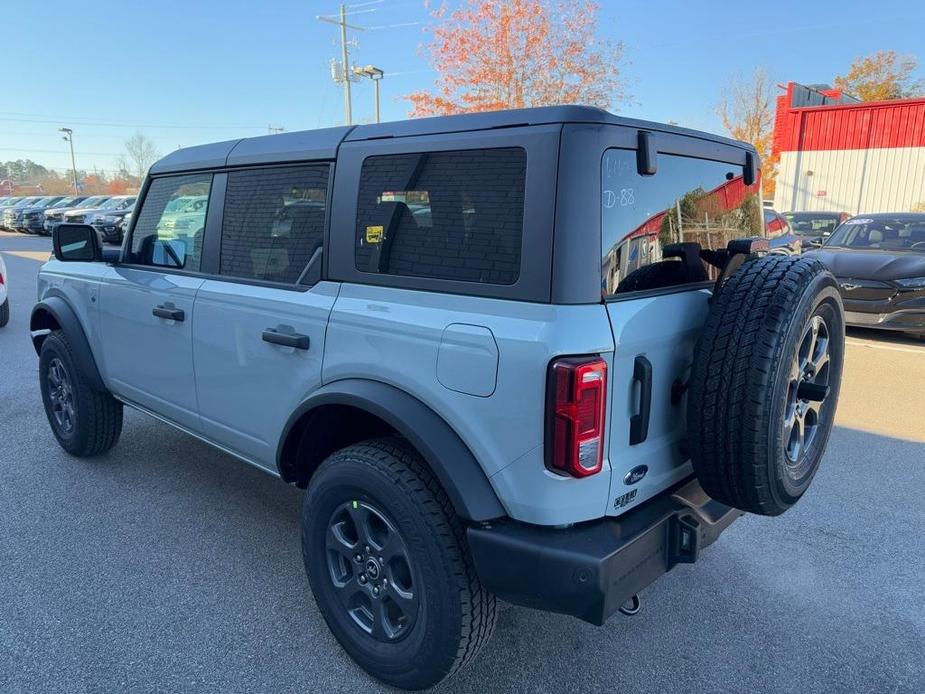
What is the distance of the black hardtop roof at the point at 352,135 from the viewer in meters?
1.98

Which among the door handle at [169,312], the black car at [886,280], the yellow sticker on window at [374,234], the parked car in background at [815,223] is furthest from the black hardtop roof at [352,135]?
the parked car in background at [815,223]

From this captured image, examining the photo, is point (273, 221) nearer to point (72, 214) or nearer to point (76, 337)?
point (76, 337)

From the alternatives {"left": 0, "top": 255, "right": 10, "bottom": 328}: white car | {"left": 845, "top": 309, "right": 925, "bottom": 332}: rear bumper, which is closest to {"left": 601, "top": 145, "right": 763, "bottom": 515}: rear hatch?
{"left": 845, "top": 309, "right": 925, "bottom": 332}: rear bumper

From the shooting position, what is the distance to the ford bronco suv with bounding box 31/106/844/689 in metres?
1.93

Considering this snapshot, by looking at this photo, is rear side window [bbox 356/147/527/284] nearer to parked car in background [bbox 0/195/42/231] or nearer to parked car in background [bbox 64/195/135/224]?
parked car in background [bbox 64/195/135/224]

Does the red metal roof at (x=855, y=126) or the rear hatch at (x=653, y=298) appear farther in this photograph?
the red metal roof at (x=855, y=126)

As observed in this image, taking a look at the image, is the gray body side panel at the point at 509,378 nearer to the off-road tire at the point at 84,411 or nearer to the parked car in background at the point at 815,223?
the off-road tire at the point at 84,411

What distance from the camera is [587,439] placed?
75.2 inches

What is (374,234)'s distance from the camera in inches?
96.0

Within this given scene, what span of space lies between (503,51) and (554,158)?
51.9 ft

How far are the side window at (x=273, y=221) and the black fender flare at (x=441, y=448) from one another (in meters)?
0.79

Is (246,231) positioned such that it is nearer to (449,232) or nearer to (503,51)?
(449,232)

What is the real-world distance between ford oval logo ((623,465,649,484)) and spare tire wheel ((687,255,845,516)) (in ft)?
0.54

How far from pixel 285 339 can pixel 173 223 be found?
141cm
